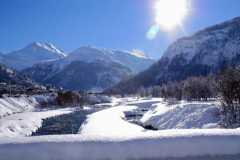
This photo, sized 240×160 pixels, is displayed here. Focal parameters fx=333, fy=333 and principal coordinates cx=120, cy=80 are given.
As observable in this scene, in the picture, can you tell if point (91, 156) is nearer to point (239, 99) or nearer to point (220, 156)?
point (220, 156)

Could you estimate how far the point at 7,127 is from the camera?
61938 mm

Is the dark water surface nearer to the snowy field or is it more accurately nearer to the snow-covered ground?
the snow-covered ground

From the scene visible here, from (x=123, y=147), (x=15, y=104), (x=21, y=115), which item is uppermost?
(x=123, y=147)

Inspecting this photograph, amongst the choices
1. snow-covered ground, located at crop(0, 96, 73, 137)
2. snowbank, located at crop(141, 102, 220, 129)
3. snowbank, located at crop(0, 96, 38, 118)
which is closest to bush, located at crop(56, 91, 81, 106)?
snow-covered ground, located at crop(0, 96, 73, 137)

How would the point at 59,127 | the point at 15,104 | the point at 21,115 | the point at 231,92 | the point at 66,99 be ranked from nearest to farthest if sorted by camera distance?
the point at 231,92 < the point at 59,127 < the point at 21,115 < the point at 15,104 < the point at 66,99

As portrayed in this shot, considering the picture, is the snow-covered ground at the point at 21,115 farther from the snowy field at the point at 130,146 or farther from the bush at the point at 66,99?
the snowy field at the point at 130,146

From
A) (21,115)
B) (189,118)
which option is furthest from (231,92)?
(21,115)

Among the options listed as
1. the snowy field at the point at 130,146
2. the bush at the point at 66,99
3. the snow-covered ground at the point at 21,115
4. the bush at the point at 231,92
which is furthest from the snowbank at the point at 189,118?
the bush at the point at 66,99

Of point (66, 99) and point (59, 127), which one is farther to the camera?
point (66, 99)

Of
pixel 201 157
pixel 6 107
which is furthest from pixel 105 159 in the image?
pixel 6 107

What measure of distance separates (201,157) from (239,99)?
1556 inches

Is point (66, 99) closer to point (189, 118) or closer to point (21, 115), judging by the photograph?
point (21, 115)

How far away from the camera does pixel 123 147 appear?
10.0m

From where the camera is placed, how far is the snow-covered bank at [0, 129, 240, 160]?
9.77 m
